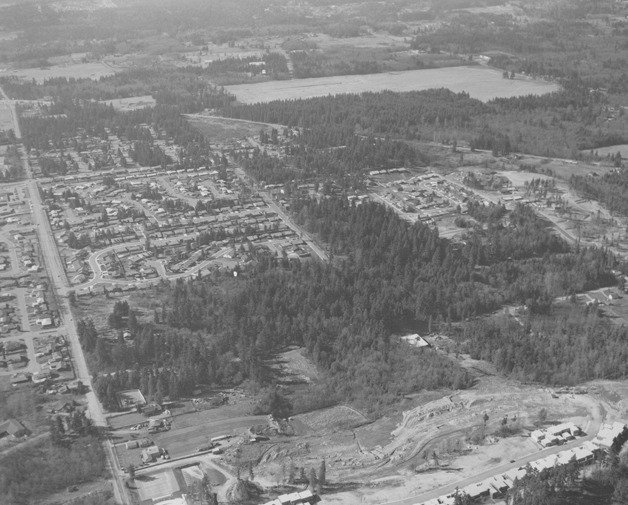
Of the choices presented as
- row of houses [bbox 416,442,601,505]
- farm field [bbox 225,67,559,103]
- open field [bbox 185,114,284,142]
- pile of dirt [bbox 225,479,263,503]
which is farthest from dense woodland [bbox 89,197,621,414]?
farm field [bbox 225,67,559,103]

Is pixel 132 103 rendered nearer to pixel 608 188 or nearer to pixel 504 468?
pixel 608 188

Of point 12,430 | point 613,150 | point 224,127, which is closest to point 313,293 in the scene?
point 12,430

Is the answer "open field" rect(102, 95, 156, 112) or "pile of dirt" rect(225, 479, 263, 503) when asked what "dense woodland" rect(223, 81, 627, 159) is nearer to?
"open field" rect(102, 95, 156, 112)

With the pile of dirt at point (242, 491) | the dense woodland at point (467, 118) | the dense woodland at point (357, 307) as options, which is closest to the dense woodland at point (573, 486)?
the dense woodland at point (357, 307)

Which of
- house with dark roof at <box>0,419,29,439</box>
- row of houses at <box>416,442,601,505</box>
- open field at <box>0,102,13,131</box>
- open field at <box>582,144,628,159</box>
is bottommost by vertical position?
row of houses at <box>416,442,601,505</box>

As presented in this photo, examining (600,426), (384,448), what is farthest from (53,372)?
(600,426)

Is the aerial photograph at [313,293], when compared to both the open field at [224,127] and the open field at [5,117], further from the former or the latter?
the open field at [224,127]
